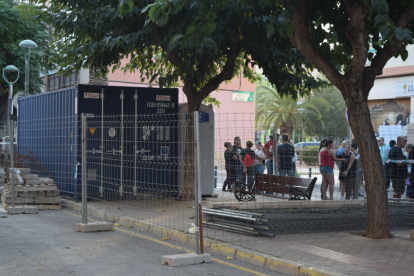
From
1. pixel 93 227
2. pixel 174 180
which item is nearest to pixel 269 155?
pixel 174 180

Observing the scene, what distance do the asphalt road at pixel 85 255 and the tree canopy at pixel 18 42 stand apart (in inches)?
762

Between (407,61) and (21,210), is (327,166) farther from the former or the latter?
(407,61)

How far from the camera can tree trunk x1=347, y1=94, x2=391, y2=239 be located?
7.83m

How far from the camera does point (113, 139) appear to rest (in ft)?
41.5

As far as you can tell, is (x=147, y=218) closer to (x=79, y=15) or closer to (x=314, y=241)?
(x=314, y=241)

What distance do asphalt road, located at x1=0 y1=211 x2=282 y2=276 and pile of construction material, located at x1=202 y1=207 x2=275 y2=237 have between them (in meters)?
0.98

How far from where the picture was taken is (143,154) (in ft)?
42.1

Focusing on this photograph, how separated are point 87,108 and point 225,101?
2590 centimetres

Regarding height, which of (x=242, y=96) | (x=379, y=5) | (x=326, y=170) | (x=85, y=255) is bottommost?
(x=85, y=255)

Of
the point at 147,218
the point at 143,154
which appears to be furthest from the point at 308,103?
the point at 147,218

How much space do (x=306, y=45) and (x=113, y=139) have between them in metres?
6.30

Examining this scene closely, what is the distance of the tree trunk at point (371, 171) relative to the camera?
25.7ft

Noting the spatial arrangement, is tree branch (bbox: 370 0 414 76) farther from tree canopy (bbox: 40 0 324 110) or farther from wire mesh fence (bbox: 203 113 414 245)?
tree canopy (bbox: 40 0 324 110)

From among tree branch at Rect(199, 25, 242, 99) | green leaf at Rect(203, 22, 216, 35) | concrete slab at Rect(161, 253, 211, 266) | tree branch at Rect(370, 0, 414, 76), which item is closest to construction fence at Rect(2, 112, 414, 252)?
tree branch at Rect(199, 25, 242, 99)
